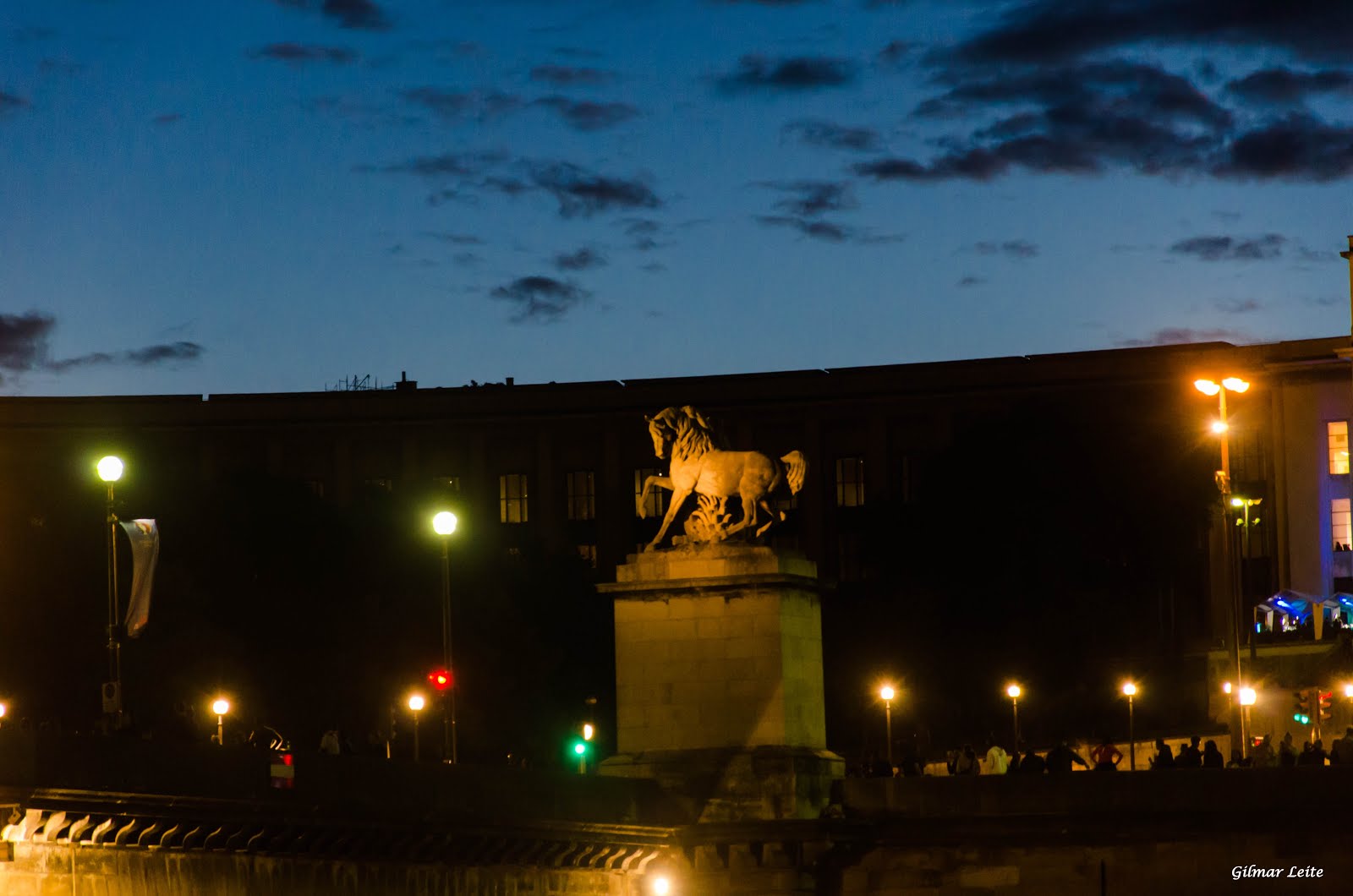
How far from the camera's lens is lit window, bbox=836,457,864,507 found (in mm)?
123375

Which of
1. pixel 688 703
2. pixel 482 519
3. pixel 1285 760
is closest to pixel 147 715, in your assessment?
pixel 688 703

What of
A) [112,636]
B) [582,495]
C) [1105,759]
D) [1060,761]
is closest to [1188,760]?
[1060,761]

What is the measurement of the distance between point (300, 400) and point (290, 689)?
149ft

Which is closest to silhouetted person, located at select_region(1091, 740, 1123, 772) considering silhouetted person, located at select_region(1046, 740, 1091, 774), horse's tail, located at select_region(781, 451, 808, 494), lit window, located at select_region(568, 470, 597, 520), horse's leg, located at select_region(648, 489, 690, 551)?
silhouetted person, located at select_region(1046, 740, 1091, 774)

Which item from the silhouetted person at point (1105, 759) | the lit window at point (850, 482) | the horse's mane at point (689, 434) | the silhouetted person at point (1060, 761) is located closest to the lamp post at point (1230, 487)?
the silhouetted person at point (1105, 759)

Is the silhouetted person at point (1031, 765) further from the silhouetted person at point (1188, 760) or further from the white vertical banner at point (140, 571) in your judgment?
the white vertical banner at point (140, 571)

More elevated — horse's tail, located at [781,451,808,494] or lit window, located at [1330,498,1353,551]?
horse's tail, located at [781,451,808,494]

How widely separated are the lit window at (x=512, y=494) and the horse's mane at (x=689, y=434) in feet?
260

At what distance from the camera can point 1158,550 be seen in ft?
303

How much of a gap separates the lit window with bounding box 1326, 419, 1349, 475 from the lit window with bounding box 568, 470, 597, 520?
32.2 meters

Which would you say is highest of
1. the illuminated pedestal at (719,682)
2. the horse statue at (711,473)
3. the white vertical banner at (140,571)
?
the horse statue at (711,473)

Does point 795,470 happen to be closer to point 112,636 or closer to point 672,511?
point 672,511

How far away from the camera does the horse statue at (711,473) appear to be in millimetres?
47531

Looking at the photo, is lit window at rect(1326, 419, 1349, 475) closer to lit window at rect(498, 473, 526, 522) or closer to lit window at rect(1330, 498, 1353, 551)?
lit window at rect(1330, 498, 1353, 551)
